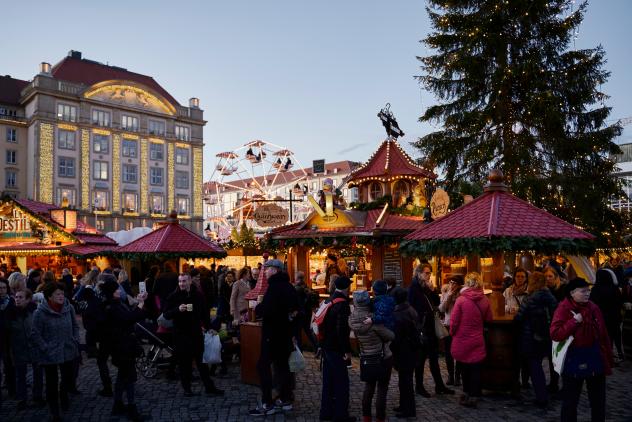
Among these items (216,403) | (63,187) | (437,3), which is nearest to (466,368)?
(216,403)

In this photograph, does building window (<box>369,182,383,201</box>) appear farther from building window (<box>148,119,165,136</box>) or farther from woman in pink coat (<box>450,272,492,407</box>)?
building window (<box>148,119,165,136</box>)

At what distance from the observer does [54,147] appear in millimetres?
50281

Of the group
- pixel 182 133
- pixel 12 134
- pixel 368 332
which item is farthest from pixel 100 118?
pixel 368 332

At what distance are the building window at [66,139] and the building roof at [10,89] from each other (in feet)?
22.1

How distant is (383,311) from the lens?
6.10m

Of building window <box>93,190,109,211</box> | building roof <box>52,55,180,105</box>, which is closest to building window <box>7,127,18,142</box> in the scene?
building roof <box>52,55,180,105</box>

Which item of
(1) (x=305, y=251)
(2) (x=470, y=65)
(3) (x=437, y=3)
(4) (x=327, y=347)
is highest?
(3) (x=437, y=3)

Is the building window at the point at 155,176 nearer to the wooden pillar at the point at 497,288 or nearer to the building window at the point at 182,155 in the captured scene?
the building window at the point at 182,155

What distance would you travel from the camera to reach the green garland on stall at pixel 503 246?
8.33m

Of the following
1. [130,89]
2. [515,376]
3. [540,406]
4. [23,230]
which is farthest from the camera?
[130,89]

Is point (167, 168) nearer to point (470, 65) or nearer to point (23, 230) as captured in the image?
point (23, 230)

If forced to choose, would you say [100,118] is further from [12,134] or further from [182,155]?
[182,155]

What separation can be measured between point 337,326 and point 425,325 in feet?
7.36

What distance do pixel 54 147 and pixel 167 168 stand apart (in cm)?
1139
